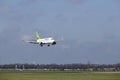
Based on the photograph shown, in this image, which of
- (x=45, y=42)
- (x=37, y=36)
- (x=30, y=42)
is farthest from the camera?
(x=37, y=36)

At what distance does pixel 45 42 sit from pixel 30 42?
8.99 meters

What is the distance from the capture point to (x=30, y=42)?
120 meters

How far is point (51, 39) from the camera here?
114 metres

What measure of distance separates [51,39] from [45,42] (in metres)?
2.10

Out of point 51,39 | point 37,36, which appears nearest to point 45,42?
point 51,39

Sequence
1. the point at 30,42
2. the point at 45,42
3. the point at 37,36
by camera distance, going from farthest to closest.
A: the point at 37,36 → the point at 30,42 → the point at 45,42

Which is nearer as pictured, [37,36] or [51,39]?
[51,39]

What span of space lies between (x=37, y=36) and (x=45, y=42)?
23875mm

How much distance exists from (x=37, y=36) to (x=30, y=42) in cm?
1596

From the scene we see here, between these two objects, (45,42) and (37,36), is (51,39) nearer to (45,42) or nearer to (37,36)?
(45,42)

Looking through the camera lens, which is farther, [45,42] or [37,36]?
[37,36]

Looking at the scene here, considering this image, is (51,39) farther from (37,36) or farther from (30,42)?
(37,36)

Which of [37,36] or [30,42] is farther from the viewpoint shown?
[37,36]
